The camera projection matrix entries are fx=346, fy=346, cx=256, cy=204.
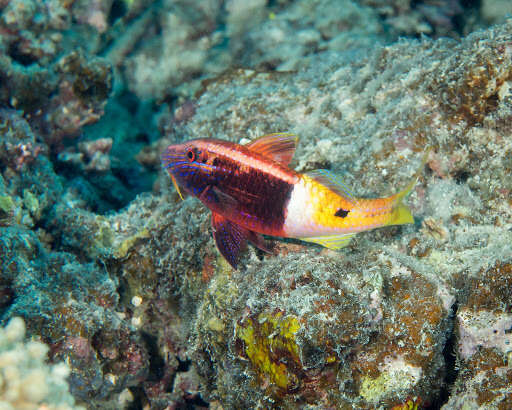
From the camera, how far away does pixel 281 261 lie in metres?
2.82

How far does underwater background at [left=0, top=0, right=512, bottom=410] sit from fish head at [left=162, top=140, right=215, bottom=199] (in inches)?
29.1

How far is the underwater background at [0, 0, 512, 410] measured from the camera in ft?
8.05

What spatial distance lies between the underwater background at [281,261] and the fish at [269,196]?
0.31m

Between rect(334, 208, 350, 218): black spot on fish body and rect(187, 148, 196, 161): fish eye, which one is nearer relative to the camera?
rect(334, 208, 350, 218): black spot on fish body

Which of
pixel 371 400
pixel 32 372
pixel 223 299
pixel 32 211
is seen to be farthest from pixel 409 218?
pixel 32 211

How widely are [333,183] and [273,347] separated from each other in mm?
1260

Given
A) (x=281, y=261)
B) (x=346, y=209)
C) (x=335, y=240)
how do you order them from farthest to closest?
(x=281, y=261), (x=335, y=240), (x=346, y=209)

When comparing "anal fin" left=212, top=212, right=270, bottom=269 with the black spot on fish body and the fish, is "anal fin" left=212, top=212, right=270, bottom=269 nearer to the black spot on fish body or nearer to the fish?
the fish

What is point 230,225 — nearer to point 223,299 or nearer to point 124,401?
point 223,299

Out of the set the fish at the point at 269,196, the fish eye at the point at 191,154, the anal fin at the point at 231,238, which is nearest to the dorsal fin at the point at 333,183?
the fish at the point at 269,196

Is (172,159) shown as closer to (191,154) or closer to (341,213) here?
(191,154)

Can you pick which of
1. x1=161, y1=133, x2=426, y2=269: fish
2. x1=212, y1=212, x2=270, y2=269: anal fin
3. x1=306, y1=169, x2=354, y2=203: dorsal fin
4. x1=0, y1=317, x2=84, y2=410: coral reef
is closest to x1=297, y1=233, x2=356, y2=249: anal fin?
x1=161, y1=133, x2=426, y2=269: fish

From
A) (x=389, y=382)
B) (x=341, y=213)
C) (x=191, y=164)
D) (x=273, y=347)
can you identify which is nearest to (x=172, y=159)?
(x=191, y=164)

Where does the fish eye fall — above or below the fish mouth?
above
